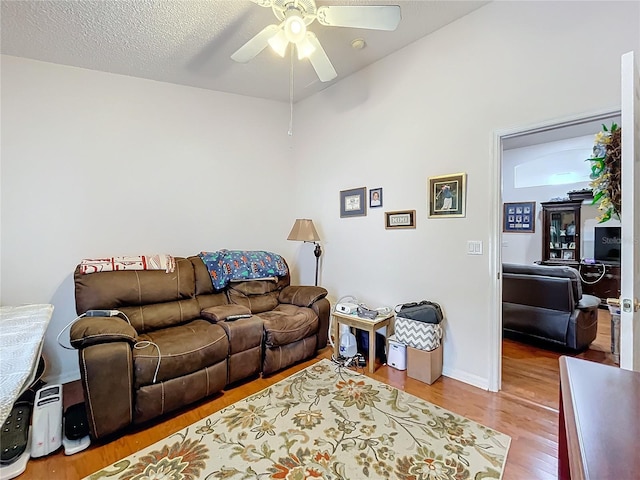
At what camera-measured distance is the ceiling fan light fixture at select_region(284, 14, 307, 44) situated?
5.99 ft

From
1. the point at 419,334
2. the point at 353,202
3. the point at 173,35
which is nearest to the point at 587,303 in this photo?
the point at 419,334

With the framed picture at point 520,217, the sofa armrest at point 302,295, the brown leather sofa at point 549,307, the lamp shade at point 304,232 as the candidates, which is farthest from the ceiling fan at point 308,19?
the framed picture at point 520,217

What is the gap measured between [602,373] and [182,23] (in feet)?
10.4

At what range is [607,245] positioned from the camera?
5.05 metres

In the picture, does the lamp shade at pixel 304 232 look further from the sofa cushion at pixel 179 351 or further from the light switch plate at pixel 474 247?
the light switch plate at pixel 474 247

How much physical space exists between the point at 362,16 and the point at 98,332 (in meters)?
2.51

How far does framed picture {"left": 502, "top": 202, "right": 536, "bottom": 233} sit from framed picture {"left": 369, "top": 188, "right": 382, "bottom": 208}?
3.94 metres

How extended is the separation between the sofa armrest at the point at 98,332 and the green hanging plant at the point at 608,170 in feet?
10.4

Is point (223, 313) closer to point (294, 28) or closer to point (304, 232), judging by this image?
point (304, 232)

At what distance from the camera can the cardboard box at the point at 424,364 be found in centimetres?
253

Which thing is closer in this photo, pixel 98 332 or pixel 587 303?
pixel 98 332

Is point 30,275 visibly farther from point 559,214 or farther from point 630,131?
point 559,214

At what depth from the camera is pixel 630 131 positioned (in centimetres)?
132

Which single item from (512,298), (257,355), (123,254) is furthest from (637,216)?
(123,254)
